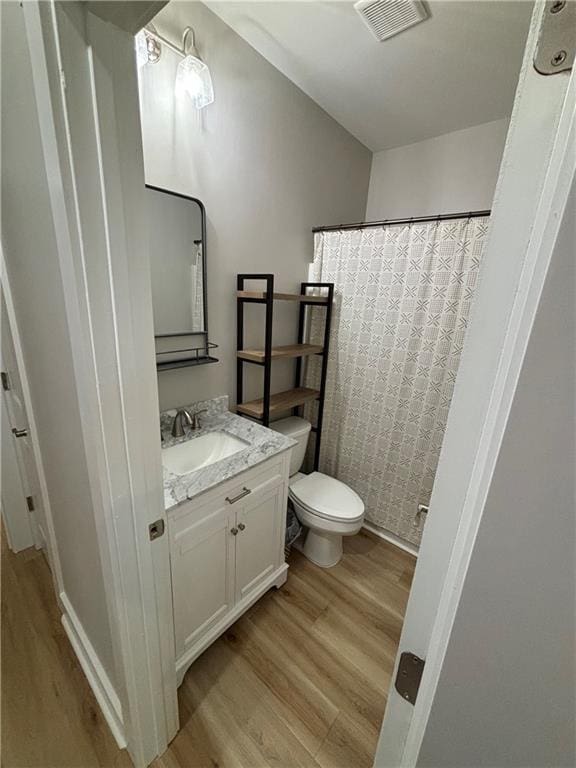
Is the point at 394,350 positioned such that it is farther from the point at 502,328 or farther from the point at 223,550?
the point at 502,328

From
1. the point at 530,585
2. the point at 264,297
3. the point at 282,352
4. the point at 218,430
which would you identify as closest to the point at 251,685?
the point at 218,430

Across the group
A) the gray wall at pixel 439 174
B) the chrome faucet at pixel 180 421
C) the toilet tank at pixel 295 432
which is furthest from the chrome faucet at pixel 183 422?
the gray wall at pixel 439 174

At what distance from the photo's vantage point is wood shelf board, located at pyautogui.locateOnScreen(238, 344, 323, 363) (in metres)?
1.70

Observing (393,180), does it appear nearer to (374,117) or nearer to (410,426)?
(374,117)

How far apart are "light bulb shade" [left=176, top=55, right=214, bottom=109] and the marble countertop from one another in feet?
4.34

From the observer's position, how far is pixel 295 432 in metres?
1.93

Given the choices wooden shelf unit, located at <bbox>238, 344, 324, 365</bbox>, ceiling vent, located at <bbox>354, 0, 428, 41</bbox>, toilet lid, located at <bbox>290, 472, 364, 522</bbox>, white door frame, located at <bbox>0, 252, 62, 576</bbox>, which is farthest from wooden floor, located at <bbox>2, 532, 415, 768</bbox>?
ceiling vent, located at <bbox>354, 0, 428, 41</bbox>

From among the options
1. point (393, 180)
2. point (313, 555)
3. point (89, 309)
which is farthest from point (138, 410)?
point (393, 180)

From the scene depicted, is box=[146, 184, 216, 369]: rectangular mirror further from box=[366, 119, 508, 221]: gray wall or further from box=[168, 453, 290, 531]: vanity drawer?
box=[366, 119, 508, 221]: gray wall

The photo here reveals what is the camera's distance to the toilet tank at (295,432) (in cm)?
192

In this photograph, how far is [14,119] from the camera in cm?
66

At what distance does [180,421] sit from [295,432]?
0.72 metres

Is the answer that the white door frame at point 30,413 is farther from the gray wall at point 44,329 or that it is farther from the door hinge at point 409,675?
the door hinge at point 409,675

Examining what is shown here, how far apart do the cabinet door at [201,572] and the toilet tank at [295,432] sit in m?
0.75
